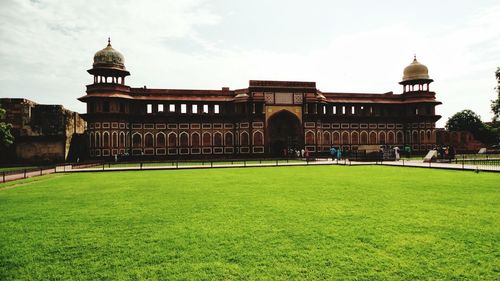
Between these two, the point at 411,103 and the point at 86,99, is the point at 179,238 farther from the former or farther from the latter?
the point at 411,103

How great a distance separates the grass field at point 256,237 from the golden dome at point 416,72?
3746cm

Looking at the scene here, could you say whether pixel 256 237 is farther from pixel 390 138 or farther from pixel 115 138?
pixel 390 138

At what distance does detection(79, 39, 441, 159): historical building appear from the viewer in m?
35.9

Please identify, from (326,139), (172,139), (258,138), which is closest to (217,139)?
(258,138)

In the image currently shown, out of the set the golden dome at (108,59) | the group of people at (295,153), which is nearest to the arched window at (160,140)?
the golden dome at (108,59)

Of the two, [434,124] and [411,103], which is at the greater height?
[411,103]

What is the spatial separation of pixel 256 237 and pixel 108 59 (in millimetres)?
35323

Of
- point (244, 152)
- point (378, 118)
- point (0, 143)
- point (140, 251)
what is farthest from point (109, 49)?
point (140, 251)

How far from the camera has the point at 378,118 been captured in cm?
4422

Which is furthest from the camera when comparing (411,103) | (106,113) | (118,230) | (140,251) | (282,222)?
(411,103)

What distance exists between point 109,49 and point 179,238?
117 ft

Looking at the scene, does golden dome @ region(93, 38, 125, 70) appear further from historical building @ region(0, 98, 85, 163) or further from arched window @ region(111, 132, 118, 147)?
arched window @ region(111, 132, 118, 147)

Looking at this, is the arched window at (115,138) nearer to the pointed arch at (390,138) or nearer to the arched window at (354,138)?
the arched window at (354,138)

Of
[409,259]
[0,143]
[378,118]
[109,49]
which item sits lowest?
[409,259]
